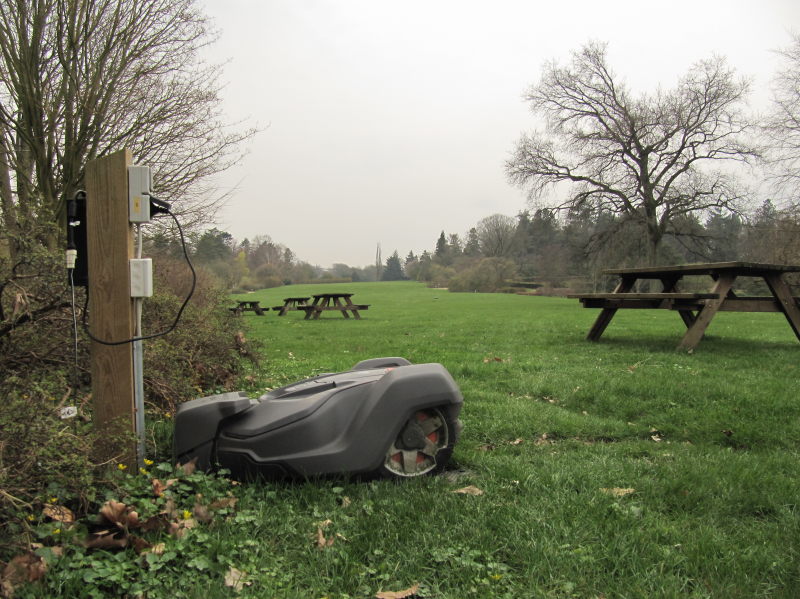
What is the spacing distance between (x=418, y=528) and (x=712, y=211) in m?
29.3

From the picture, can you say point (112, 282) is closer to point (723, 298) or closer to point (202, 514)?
point (202, 514)

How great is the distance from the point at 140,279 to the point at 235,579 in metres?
1.53

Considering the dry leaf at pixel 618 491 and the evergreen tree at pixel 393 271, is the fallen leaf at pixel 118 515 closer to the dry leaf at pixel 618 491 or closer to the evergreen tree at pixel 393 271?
the dry leaf at pixel 618 491

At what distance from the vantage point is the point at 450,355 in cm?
751

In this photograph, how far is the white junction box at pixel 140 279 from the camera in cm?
262

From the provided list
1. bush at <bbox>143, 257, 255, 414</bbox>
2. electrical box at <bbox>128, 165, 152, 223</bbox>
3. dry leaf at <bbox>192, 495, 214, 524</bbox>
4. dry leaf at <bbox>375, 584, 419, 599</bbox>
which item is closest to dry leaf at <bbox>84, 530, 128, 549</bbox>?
dry leaf at <bbox>192, 495, 214, 524</bbox>

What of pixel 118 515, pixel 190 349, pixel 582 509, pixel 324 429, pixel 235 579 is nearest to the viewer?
pixel 235 579

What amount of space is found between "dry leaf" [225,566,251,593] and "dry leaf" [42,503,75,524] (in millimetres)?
730

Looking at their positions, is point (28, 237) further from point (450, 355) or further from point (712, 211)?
point (712, 211)

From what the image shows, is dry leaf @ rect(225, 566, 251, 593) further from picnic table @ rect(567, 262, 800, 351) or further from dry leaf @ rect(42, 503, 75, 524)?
picnic table @ rect(567, 262, 800, 351)

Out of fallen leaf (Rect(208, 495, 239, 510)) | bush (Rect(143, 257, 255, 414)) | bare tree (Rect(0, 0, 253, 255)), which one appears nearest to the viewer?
fallen leaf (Rect(208, 495, 239, 510))

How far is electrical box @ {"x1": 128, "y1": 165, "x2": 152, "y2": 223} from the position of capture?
2.64m

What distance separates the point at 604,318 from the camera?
8.56 m

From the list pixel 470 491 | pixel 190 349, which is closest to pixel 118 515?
pixel 470 491
